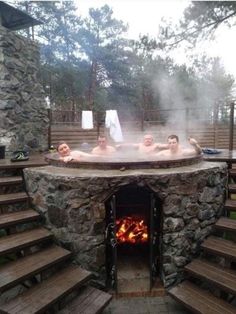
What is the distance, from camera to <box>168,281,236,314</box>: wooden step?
9.22 ft

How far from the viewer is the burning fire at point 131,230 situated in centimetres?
401

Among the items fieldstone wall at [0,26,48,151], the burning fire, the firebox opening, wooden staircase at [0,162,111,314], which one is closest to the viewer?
wooden staircase at [0,162,111,314]

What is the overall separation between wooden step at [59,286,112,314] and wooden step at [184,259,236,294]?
0.94 m

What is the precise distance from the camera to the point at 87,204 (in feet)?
10.8

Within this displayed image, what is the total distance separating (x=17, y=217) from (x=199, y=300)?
210 cm

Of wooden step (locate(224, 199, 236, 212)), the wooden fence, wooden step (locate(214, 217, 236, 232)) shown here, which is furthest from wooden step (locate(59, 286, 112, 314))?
the wooden fence

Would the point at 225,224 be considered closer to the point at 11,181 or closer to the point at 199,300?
the point at 199,300

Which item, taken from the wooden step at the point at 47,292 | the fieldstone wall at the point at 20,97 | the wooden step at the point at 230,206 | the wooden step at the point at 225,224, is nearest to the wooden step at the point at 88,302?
the wooden step at the point at 47,292

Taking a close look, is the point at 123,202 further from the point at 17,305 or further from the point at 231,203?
the point at 17,305

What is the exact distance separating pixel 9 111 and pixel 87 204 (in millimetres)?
3428

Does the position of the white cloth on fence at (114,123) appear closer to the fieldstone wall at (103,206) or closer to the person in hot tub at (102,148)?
the person in hot tub at (102,148)

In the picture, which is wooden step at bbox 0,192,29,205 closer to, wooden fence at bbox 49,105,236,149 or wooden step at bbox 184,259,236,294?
wooden step at bbox 184,259,236,294

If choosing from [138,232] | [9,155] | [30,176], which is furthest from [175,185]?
[9,155]

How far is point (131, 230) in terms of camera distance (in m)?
4.09
